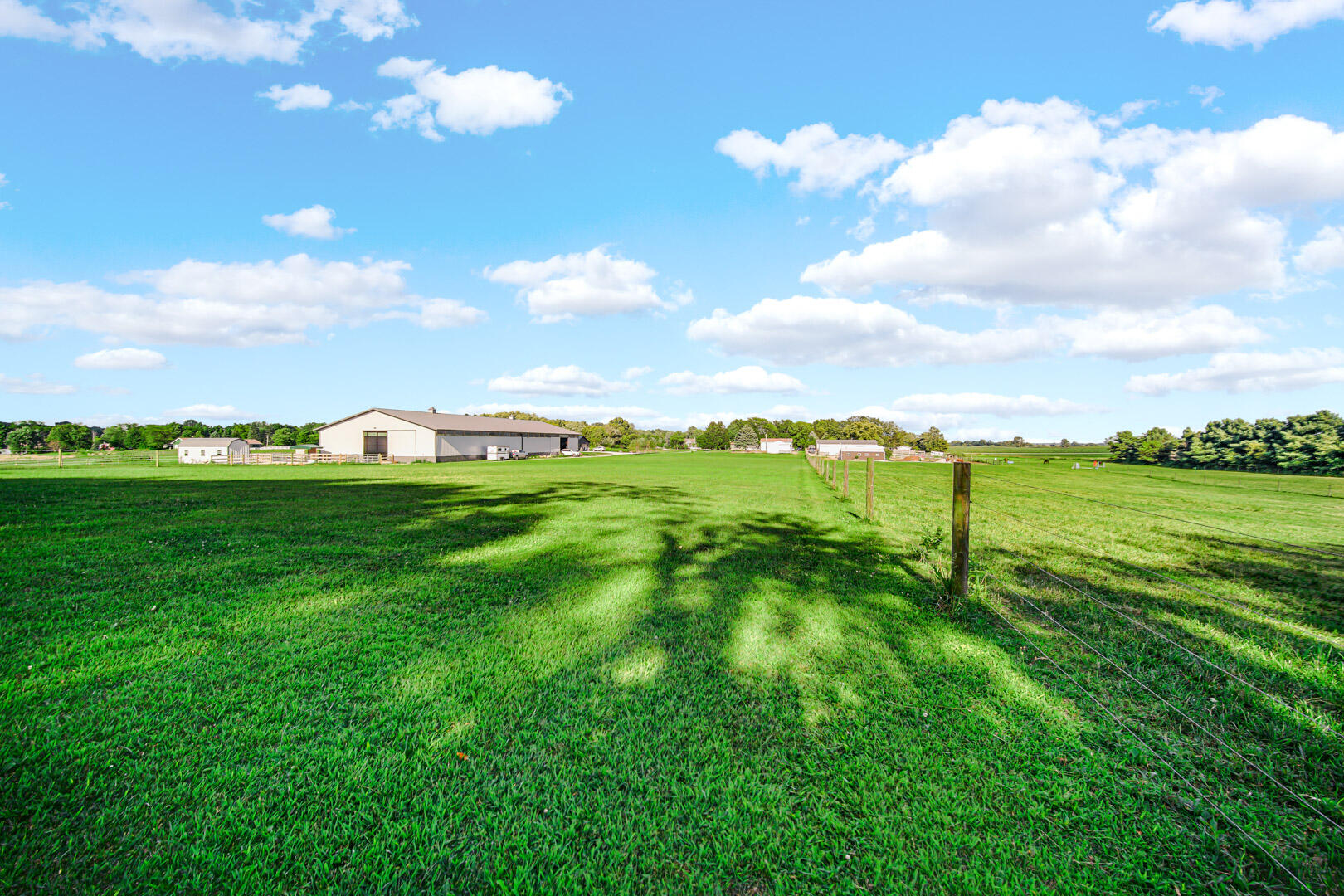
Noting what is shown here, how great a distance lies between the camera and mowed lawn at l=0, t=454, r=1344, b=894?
7.52 feet

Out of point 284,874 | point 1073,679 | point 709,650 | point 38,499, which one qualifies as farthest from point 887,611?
point 38,499

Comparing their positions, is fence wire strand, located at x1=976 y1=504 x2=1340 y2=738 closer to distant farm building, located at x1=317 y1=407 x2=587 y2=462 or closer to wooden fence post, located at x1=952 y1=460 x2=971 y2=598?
wooden fence post, located at x1=952 y1=460 x2=971 y2=598

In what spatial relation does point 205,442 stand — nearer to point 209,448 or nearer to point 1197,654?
point 209,448

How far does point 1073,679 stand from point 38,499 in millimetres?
21065

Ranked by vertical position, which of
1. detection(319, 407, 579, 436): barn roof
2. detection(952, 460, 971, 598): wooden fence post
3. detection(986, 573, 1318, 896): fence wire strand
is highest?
detection(319, 407, 579, 436): barn roof

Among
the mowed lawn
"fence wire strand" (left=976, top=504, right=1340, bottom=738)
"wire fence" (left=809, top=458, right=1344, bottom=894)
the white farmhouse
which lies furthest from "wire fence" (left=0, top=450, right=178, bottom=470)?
"fence wire strand" (left=976, top=504, right=1340, bottom=738)

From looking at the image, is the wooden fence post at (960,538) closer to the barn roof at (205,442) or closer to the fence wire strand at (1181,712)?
the fence wire strand at (1181,712)

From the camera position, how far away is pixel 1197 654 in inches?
177

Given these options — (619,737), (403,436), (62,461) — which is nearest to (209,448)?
(62,461)

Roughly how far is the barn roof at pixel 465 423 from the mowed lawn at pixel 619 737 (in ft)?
145

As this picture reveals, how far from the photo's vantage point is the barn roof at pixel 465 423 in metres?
47.4

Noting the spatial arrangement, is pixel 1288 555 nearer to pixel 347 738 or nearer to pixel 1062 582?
pixel 1062 582

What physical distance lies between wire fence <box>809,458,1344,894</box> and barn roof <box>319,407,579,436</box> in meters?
48.1

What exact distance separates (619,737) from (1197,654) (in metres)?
5.22
